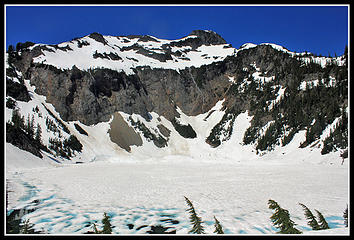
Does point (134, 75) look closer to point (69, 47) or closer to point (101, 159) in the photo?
point (69, 47)

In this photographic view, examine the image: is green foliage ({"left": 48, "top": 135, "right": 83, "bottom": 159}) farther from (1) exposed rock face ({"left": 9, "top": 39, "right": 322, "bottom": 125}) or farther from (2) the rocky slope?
(1) exposed rock face ({"left": 9, "top": 39, "right": 322, "bottom": 125})

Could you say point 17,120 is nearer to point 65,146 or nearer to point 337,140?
point 65,146

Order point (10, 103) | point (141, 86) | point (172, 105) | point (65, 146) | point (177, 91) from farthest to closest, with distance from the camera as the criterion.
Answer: point (177, 91), point (172, 105), point (141, 86), point (10, 103), point (65, 146)

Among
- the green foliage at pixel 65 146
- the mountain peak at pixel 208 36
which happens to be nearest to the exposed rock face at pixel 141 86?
the green foliage at pixel 65 146

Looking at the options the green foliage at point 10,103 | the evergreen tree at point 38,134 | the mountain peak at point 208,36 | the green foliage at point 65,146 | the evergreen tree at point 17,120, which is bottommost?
the green foliage at point 65,146

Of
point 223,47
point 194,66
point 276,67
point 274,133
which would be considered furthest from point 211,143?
point 223,47

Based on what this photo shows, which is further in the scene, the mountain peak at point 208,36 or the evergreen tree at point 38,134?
the mountain peak at point 208,36

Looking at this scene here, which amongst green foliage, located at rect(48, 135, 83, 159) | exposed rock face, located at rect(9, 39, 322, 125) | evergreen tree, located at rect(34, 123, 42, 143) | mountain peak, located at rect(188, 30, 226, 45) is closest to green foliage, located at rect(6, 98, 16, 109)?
evergreen tree, located at rect(34, 123, 42, 143)

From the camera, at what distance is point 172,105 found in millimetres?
102000

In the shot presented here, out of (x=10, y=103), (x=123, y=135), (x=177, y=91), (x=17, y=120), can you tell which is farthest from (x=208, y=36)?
(x=17, y=120)

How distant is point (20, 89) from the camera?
216ft

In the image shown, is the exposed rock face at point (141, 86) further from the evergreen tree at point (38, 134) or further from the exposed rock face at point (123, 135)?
the evergreen tree at point (38, 134)

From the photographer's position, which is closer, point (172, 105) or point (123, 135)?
point (123, 135)

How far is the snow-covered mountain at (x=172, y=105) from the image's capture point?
179 feet
